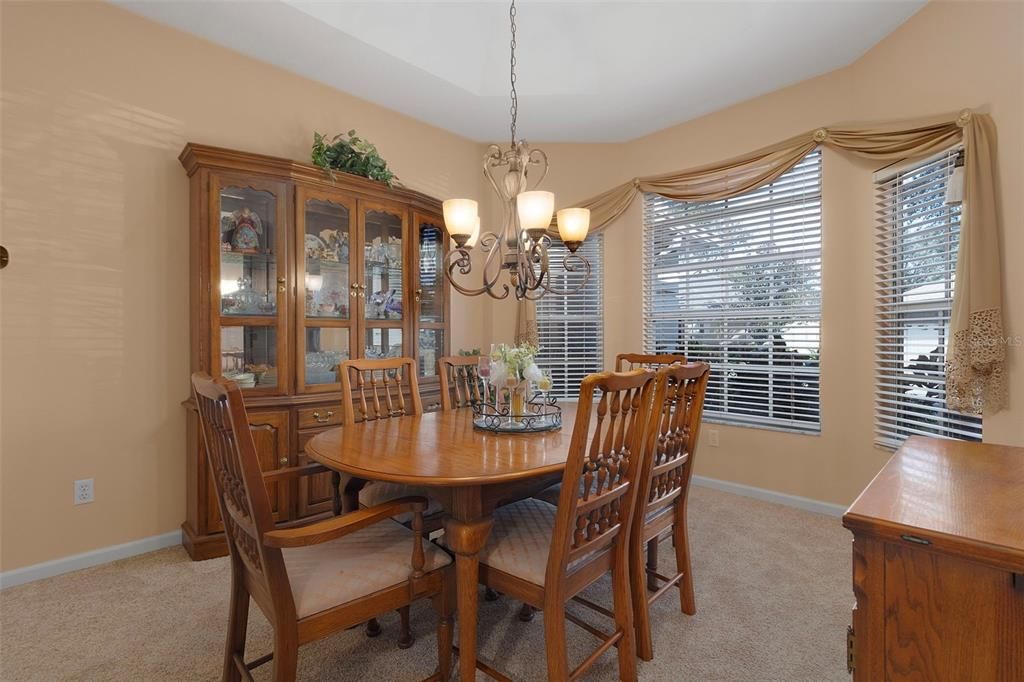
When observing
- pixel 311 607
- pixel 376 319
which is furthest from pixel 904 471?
pixel 376 319

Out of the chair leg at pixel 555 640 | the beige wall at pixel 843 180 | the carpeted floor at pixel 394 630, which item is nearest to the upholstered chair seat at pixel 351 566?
the chair leg at pixel 555 640

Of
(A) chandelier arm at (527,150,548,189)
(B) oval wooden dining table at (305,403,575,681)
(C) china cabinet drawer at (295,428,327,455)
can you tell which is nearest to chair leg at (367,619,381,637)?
(B) oval wooden dining table at (305,403,575,681)

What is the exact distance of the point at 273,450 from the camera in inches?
108

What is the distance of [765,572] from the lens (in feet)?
8.11

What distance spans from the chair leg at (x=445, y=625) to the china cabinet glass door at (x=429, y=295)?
2.03 meters

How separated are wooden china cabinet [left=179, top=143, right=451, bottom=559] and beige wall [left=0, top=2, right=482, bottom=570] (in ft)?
0.58

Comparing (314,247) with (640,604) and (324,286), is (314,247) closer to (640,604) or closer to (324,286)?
(324,286)

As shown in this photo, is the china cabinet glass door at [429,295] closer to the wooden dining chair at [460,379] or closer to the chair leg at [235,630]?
the wooden dining chair at [460,379]

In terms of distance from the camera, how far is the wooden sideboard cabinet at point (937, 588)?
74cm

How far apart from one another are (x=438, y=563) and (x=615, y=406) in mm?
738

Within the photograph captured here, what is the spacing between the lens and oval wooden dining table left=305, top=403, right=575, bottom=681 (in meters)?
1.47

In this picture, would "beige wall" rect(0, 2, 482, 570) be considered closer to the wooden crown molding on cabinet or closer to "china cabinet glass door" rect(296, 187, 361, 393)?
the wooden crown molding on cabinet

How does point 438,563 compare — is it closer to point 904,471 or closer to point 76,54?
point 904,471

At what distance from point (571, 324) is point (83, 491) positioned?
132 inches
